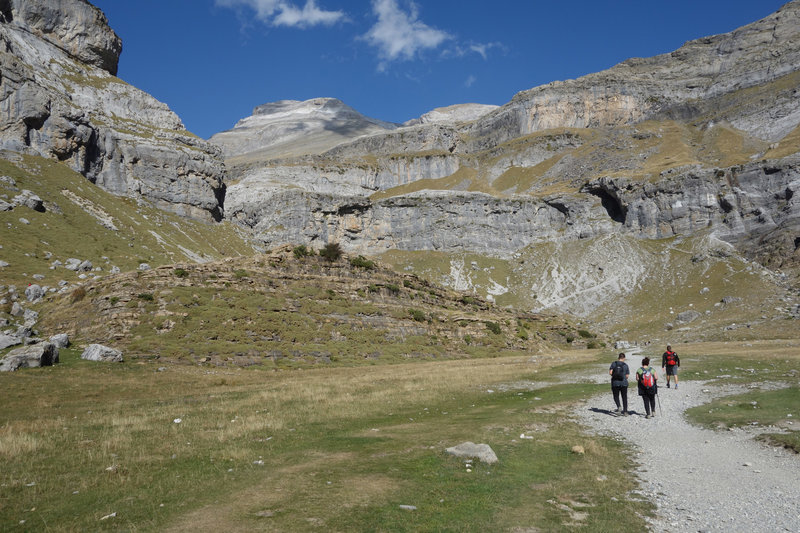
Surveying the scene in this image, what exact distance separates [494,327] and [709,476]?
5641 centimetres

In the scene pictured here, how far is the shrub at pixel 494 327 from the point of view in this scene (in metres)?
65.6

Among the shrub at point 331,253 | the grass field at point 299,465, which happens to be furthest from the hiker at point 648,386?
the shrub at point 331,253

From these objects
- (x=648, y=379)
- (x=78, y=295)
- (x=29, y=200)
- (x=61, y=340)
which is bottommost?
(x=648, y=379)

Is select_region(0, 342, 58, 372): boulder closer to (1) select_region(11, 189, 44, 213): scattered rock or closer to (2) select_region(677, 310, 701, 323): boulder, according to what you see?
(1) select_region(11, 189, 44, 213): scattered rock

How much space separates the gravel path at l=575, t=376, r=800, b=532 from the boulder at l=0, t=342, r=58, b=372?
111ft

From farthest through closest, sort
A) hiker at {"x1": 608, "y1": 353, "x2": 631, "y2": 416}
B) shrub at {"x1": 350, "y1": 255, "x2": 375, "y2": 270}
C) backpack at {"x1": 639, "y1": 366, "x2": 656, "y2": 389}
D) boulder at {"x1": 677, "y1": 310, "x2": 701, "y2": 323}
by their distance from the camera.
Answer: boulder at {"x1": 677, "y1": 310, "x2": 701, "y2": 323} → shrub at {"x1": 350, "y1": 255, "x2": 375, "y2": 270} → hiker at {"x1": 608, "y1": 353, "x2": 631, "y2": 416} → backpack at {"x1": 639, "y1": 366, "x2": 656, "y2": 389}

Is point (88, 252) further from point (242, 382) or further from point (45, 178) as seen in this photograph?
point (242, 382)

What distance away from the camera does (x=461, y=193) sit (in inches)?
6964

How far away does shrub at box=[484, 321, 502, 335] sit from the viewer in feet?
215

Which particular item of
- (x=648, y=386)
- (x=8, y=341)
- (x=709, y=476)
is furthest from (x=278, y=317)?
(x=709, y=476)

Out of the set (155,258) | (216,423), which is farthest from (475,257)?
(216,423)

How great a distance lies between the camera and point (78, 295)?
44.9m

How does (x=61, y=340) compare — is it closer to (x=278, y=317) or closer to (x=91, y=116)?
(x=278, y=317)

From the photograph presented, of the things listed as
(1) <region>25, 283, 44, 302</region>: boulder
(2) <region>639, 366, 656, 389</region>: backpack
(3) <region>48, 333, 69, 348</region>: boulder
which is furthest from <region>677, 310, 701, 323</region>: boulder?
(1) <region>25, 283, 44, 302</region>: boulder
